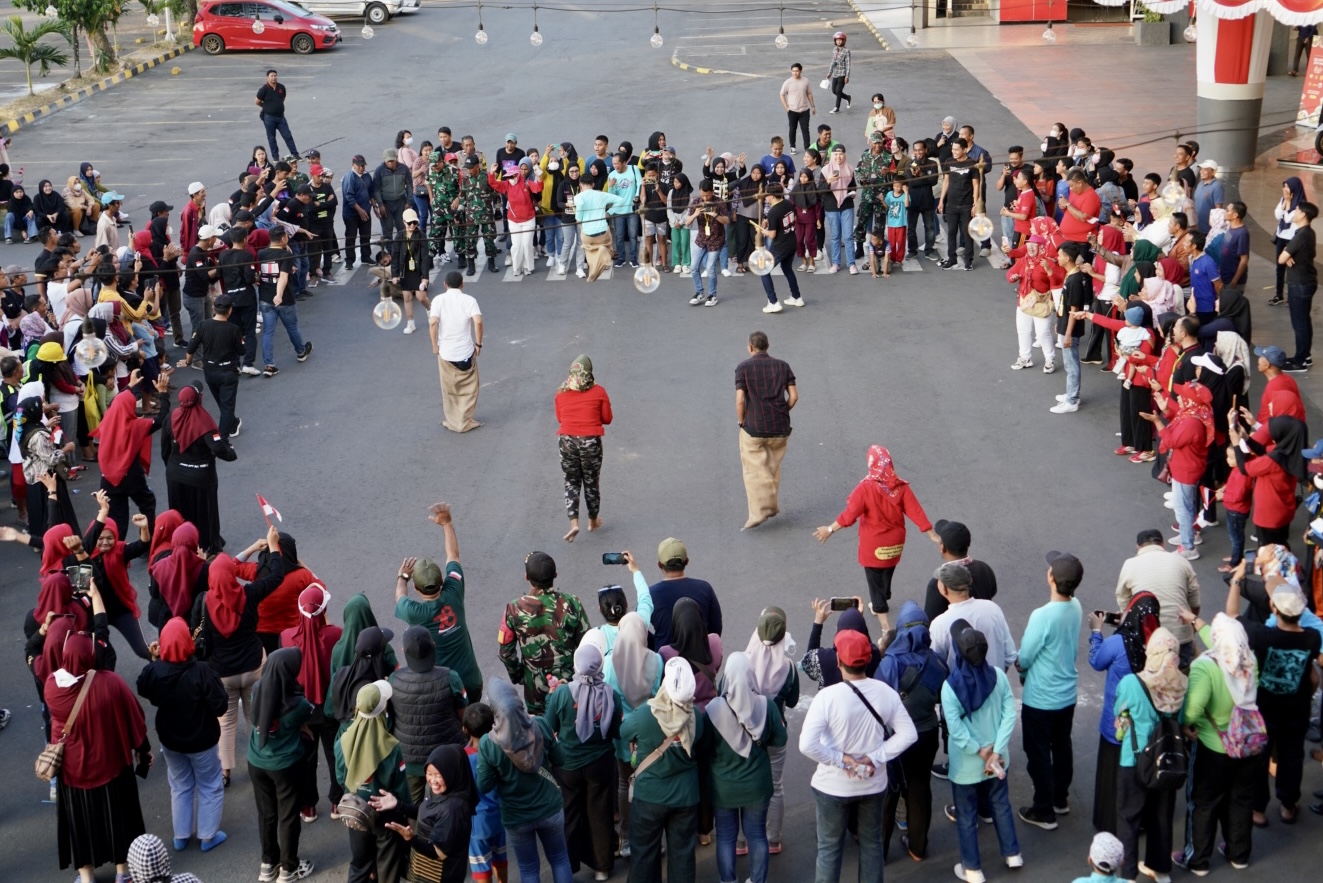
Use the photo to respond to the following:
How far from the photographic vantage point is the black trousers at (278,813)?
8000 mm

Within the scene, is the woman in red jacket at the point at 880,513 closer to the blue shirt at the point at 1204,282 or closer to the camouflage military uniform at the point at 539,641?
the camouflage military uniform at the point at 539,641

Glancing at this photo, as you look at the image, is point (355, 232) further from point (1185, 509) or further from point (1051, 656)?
point (1051, 656)

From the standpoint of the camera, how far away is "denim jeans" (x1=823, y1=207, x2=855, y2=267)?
64.0 ft

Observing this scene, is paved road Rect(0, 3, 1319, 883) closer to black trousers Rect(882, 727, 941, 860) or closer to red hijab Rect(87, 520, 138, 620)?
black trousers Rect(882, 727, 941, 860)

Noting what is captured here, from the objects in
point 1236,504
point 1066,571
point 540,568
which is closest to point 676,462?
point 1236,504

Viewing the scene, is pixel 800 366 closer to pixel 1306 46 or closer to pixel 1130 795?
pixel 1130 795

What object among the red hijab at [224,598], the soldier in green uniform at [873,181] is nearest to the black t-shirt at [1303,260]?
the soldier in green uniform at [873,181]

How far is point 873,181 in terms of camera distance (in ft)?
63.3

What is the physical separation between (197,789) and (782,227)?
35.6ft

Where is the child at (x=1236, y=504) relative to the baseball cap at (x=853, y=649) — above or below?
below

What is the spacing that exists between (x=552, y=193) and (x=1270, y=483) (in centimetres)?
1199

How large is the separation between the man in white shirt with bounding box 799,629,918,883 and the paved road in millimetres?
948

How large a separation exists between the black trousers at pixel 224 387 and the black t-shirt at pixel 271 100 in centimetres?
1315

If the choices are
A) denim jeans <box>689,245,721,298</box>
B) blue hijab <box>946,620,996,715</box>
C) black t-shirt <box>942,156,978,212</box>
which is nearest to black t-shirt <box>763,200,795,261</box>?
denim jeans <box>689,245,721,298</box>
